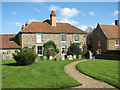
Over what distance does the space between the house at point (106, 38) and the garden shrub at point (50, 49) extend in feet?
47.5

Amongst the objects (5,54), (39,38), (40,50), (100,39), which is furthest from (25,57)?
(100,39)

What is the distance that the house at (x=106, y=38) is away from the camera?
36.0 metres

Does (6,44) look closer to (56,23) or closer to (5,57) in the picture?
(5,57)

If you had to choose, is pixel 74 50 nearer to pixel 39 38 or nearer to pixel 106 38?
pixel 39 38

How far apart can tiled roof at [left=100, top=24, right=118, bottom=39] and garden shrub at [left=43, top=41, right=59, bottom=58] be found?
50.6 ft

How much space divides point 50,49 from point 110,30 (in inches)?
770

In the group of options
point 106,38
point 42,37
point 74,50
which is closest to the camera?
point 42,37

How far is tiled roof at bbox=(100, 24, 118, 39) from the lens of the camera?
37.0 meters

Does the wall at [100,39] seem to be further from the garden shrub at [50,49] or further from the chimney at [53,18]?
the chimney at [53,18]

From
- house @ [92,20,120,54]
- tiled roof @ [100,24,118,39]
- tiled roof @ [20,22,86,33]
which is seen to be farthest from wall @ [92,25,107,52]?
tiled roof @ [20,22,86,33]

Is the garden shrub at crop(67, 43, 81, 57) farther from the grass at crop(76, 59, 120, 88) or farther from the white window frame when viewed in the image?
the grass at crop(76, 59, 120, 88)

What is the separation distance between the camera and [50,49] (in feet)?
95.8

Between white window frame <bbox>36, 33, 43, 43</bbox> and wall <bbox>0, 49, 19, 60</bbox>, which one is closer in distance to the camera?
wall <bbox>0, 49, 19, 60</bbox>

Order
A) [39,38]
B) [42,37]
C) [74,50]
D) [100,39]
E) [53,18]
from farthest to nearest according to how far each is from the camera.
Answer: [100,39] < [53,18] < [74,50] < [42,37] < [39,38]
